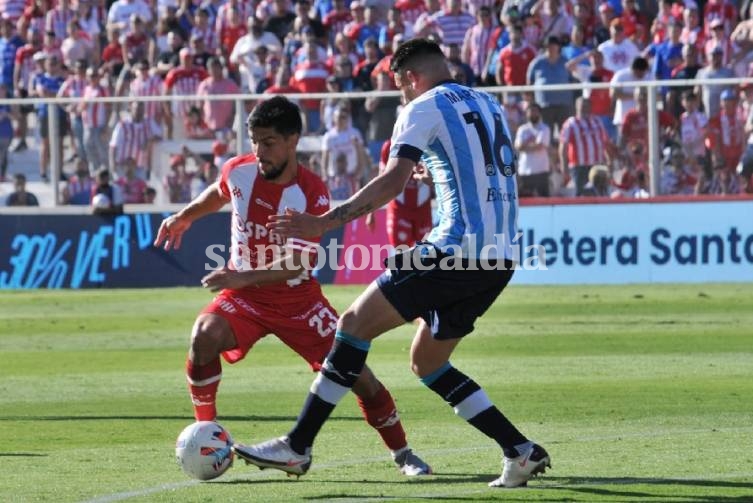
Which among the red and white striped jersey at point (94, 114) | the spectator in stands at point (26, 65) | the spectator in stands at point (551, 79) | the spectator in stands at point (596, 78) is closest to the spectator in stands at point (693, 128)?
the spectator in stands at point (596, 78)

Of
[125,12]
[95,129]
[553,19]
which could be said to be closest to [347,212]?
[95,129]

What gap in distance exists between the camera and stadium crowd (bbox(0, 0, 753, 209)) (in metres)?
21.6

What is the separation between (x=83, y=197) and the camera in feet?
77.6

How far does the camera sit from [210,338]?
8438mm

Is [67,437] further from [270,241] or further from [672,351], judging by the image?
[672,351]

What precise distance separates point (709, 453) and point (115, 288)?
15.7 metres

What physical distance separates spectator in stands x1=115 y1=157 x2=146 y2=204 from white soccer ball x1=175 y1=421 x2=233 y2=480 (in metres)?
15.7

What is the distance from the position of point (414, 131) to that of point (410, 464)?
5.97 feet

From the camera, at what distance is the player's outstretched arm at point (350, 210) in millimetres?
7227

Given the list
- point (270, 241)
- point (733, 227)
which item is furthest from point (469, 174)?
point (733, 227)

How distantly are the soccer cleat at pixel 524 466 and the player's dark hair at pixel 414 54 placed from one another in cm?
198

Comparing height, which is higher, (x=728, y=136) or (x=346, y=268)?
(x=728, y=136)

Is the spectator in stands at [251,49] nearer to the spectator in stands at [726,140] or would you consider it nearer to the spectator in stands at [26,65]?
the spectator in stands at [26,65]

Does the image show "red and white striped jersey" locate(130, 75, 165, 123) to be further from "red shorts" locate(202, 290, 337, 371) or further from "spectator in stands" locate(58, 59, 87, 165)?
"red shorts" locate(202, 290, 337, 371)
